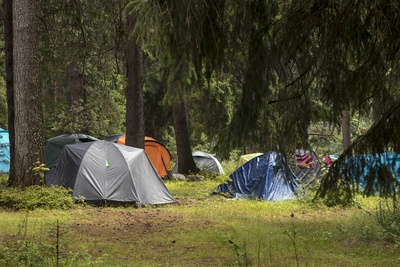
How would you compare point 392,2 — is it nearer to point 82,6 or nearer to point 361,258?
point 361,258

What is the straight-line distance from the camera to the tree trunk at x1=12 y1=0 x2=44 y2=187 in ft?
36.6

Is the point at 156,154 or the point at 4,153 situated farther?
the point at 4,153

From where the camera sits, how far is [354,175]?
221 inches

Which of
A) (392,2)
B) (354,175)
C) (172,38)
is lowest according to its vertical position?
(354,175)

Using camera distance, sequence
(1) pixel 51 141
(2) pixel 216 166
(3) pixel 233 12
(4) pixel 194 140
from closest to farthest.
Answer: (3) pixel 233 12, (1) pixel 51 141, (2) pixel 216 166, (4) pixel 194 140

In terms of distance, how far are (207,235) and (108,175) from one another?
4.12 meters

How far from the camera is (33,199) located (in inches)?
430

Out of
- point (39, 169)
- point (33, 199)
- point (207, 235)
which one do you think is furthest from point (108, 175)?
point (207, 235)

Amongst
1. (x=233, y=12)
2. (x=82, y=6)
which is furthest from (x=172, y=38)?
(x=82, y=6)

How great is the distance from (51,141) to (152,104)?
7.57 metres

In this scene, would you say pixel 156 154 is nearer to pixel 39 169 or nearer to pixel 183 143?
pixel 183 143

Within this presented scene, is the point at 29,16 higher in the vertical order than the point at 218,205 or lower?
higher

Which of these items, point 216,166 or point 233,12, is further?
point 216,166

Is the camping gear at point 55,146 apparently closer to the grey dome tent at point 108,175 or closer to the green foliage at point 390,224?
the grey dome tent at point 108,175
